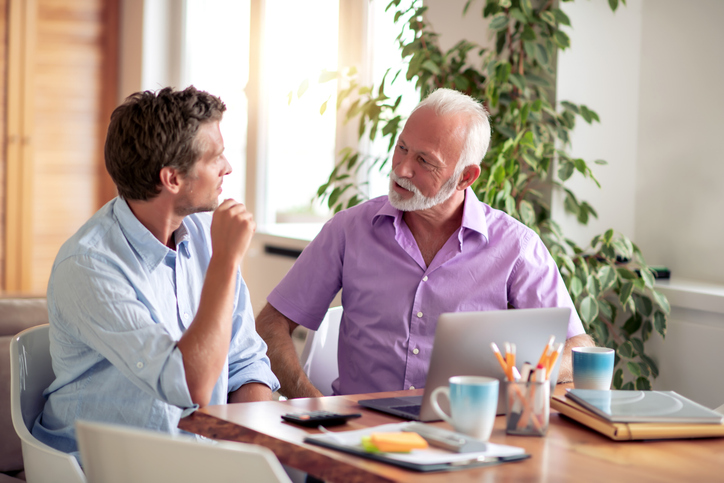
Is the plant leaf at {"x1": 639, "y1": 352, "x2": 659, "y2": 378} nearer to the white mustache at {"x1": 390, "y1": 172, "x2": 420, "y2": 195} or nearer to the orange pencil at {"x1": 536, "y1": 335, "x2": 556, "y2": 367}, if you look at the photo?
the white mustache at {"x1": 390, "y1": 172, "x2": 420, "y2": 195}

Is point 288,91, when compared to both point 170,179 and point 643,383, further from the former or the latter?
point 170,179

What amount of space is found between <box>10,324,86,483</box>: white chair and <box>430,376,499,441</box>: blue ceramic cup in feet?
2.20

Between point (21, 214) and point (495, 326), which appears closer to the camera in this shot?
point (495, 326)

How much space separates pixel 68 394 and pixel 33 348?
170 mm

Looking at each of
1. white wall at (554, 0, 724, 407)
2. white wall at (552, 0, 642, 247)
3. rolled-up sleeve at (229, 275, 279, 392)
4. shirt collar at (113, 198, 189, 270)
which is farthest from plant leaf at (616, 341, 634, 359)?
shirt collar at (113, 198, 189, 270)

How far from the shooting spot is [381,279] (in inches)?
77.5

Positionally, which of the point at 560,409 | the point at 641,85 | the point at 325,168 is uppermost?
the point at 641,85

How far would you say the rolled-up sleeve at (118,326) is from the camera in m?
1.33

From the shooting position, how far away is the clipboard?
1026mm

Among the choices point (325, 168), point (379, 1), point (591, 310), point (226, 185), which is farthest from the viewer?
point (226, 185)

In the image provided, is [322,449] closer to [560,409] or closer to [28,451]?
[560,409]

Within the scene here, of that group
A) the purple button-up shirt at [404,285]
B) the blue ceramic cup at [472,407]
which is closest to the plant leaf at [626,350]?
the purple button-up shirt at [404,285]

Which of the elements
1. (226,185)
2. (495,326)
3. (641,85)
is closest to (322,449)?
(495,326)

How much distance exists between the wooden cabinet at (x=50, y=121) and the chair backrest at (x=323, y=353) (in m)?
3.82
